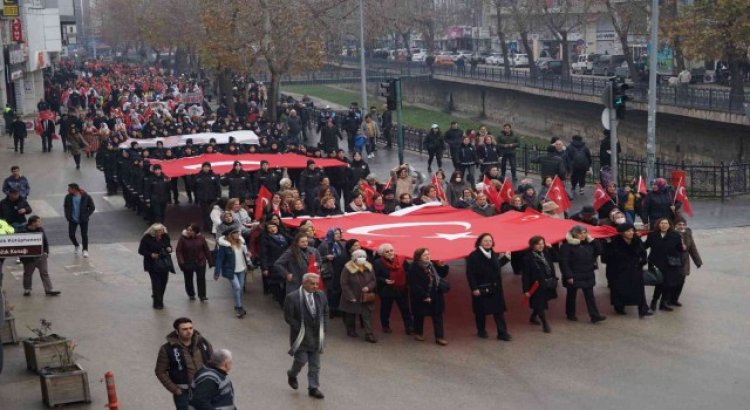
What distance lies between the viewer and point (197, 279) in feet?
62.4

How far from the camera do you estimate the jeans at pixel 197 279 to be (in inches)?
737

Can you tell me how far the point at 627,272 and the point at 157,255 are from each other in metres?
6.55

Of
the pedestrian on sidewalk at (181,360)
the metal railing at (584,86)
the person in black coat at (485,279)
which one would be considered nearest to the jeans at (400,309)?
the person in black coat at (485,279)

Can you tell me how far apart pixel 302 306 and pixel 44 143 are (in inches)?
1247

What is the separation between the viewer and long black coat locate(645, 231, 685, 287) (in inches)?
689

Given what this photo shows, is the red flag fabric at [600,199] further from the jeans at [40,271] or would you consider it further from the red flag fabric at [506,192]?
the jeans at [40,271]

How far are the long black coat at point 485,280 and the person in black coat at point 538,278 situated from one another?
25.9 inches

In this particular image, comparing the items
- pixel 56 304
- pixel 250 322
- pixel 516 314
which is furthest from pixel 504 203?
pixel 56 304

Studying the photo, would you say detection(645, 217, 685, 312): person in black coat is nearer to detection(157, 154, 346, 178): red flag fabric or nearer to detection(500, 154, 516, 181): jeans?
detection(157, 154, 346, 178): red flag fabric

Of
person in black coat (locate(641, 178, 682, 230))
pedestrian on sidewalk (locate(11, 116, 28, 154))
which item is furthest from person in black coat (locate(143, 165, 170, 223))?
pedestrian on sidewalk (locate(11, 116, 28, 154))

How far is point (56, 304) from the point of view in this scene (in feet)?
62.7

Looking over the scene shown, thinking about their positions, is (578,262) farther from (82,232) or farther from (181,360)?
(82,232)

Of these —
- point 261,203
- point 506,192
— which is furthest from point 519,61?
point 261,203

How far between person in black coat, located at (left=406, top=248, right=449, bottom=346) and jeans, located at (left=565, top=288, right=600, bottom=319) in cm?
204
